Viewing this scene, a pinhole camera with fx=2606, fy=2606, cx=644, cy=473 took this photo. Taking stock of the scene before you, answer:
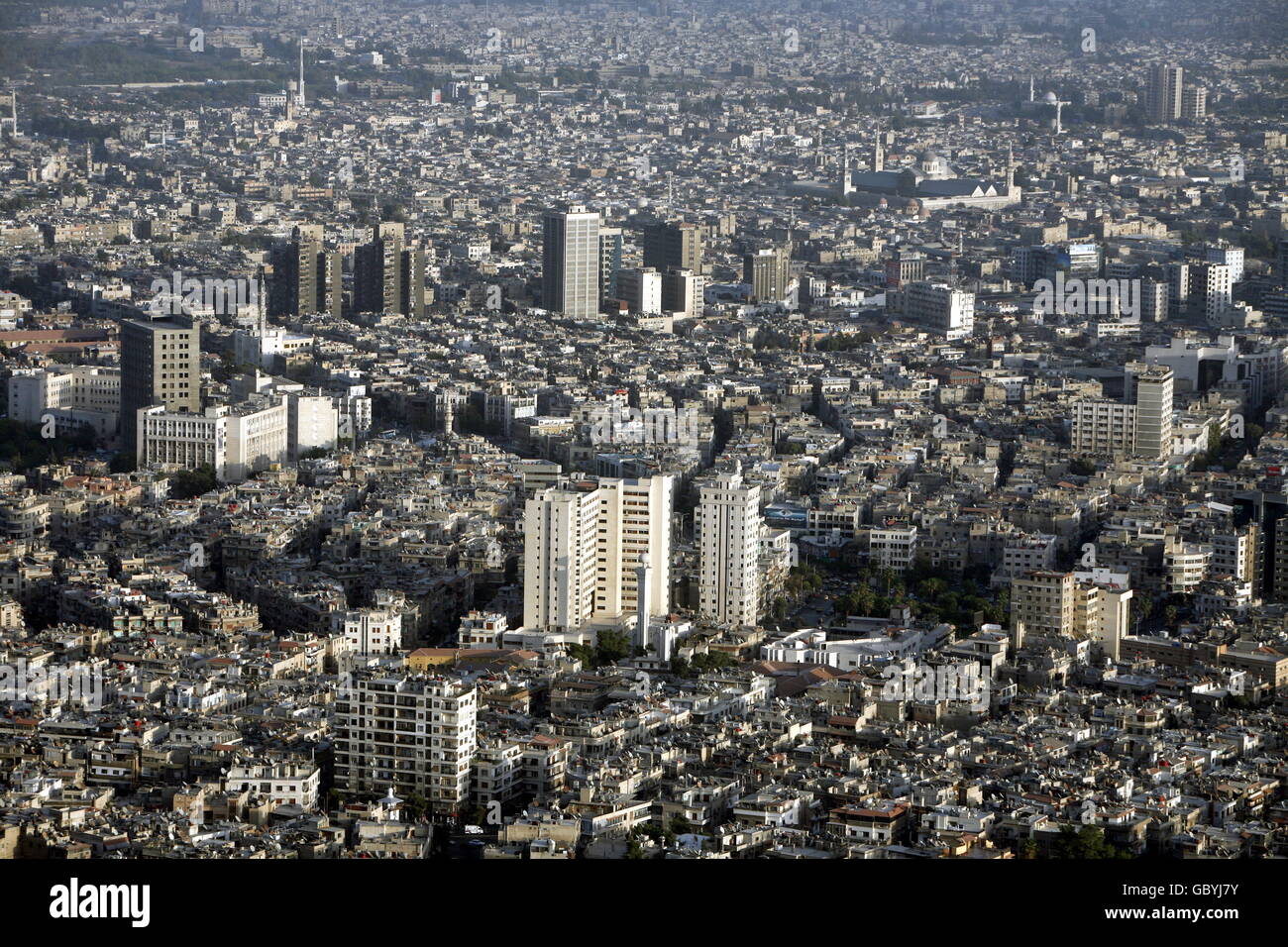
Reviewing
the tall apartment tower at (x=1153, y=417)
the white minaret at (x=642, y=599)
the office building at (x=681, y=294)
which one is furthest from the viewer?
the office building at (x=681, y=294)

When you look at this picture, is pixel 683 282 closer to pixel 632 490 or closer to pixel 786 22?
pixel 632 490

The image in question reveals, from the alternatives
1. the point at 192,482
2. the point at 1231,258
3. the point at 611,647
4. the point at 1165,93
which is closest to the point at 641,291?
the point at 1231,258

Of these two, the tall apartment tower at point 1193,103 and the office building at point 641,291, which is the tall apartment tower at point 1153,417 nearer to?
the office building at point 641,291

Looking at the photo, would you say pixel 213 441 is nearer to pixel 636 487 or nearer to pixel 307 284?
pixel 636 487

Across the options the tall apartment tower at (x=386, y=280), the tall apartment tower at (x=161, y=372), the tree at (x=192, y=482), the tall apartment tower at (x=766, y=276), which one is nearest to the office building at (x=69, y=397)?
the tall apartment tower at (x=161, y=372)
